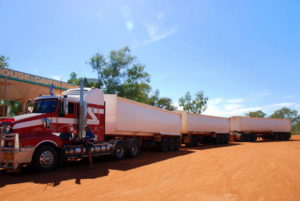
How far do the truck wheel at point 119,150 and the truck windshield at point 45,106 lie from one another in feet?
12.6

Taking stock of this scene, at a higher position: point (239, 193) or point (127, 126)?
point (127, 126)

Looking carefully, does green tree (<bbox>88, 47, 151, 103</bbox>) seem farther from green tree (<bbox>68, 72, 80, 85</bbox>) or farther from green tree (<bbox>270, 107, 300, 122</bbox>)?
green tree (<bbox>270, 107, 300, 122</bbox>)

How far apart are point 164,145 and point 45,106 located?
33.3ft

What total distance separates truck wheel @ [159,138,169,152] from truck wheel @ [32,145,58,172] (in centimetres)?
942

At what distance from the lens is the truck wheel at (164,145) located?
1673cm

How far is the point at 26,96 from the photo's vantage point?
17.2 metres

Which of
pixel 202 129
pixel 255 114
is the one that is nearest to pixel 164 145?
pixel 202 129

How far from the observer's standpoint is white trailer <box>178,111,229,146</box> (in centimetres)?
2201

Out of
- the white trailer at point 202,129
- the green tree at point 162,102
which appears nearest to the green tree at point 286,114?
the green tree at point 162,102

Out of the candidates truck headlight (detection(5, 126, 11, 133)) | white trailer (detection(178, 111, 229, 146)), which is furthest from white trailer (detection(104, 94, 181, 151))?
truck headlight (detection(5, 126, 11, 133))

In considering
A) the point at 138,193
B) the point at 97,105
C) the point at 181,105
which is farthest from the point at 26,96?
the point at 181,105

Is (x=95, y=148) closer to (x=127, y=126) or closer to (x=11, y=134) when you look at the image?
(x=127, y=126)

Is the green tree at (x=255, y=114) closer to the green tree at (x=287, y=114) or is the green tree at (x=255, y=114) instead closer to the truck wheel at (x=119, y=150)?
the green tree at (x=287, y=114)

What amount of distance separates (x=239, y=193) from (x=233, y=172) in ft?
9.36
